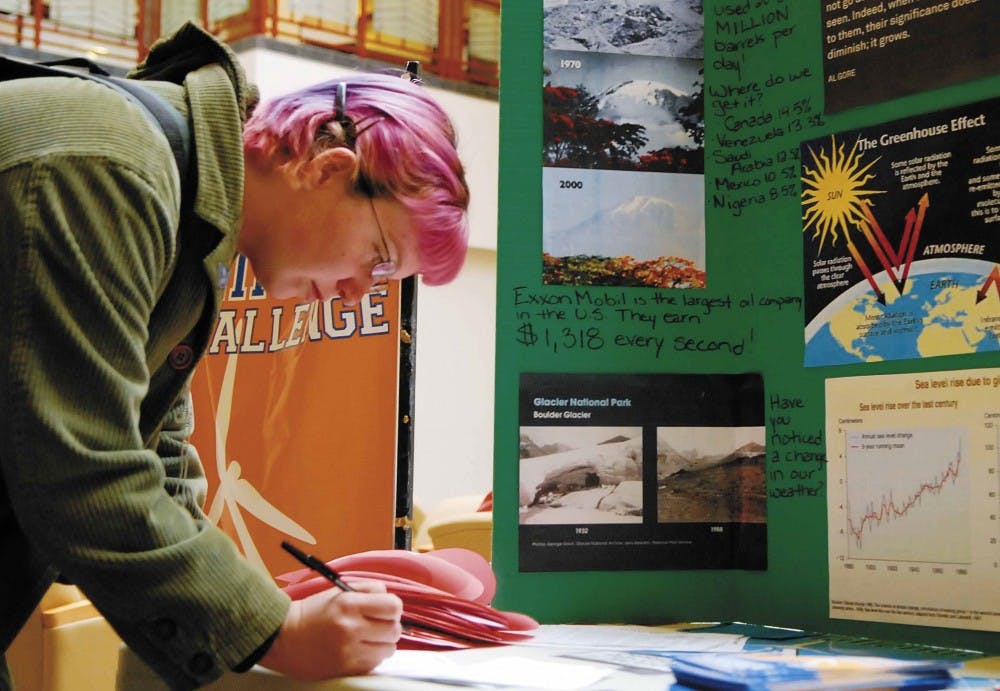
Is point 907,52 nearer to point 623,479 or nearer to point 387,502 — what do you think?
point 623,479

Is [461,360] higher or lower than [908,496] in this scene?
higher

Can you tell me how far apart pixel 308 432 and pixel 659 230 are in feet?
3.05

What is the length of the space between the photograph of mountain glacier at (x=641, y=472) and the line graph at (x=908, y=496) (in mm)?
145

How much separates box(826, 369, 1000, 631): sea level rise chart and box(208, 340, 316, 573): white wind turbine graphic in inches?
44.0

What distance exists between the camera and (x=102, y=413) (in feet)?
2.65

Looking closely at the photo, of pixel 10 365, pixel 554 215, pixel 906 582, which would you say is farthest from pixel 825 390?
pixel 10 365

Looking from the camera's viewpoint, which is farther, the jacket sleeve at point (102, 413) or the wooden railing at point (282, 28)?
the wooden railing at point (282, 28)

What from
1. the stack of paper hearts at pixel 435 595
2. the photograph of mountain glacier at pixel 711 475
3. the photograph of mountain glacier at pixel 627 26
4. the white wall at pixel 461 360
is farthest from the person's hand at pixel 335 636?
the white wall at pixel 461 360

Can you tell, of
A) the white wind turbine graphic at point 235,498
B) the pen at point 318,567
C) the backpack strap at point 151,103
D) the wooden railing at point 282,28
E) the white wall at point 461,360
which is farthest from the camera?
the white wall at point 461,360

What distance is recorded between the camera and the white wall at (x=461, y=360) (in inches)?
221

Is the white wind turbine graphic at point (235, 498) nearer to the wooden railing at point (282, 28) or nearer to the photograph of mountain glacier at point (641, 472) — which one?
the photograph of mountain glacier at point (641, 472)

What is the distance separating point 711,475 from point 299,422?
0.96m

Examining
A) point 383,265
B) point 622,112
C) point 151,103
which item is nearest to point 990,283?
point 622,112

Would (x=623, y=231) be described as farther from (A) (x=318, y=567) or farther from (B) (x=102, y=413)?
(B) (x=102, y=413)
